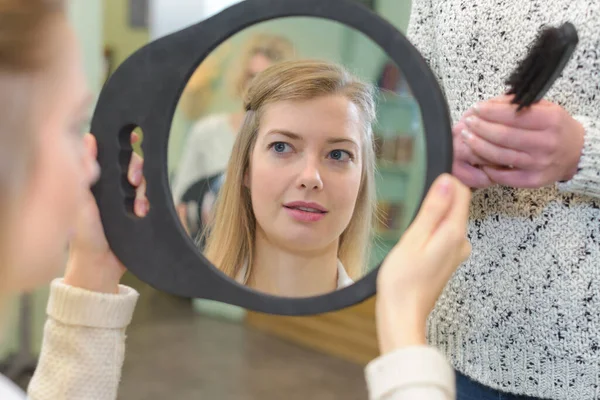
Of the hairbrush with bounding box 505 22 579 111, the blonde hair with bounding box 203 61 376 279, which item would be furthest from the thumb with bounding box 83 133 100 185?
the hairbrush with bounding box 505 22 579 111

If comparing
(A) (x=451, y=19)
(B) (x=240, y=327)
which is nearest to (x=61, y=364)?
(A) (x=451, y=19)

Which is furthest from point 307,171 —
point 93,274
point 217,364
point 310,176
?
point 217,364

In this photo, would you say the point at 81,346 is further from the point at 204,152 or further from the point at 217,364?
the point at 217,364

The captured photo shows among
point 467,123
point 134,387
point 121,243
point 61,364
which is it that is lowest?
point 134,387

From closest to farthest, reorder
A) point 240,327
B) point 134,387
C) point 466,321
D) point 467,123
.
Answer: point 467,123 → point 466,321 → point 134,387 → point 240,327

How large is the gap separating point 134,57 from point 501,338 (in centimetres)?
41

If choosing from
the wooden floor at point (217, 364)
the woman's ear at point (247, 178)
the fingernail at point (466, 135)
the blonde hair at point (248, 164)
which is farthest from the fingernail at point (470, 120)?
the wooden floor at point (217, 364)

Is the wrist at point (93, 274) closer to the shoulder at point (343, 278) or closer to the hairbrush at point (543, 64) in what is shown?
the shoulder at point (343, 278)

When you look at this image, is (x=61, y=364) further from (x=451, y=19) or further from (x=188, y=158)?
(x=451, y=19)

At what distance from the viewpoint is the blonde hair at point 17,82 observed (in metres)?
0.43

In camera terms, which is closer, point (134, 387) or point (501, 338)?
point (501, 338)

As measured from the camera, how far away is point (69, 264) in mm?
626

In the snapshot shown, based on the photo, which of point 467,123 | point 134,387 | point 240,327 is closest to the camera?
point 467,123

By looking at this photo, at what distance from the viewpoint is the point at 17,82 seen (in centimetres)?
44
